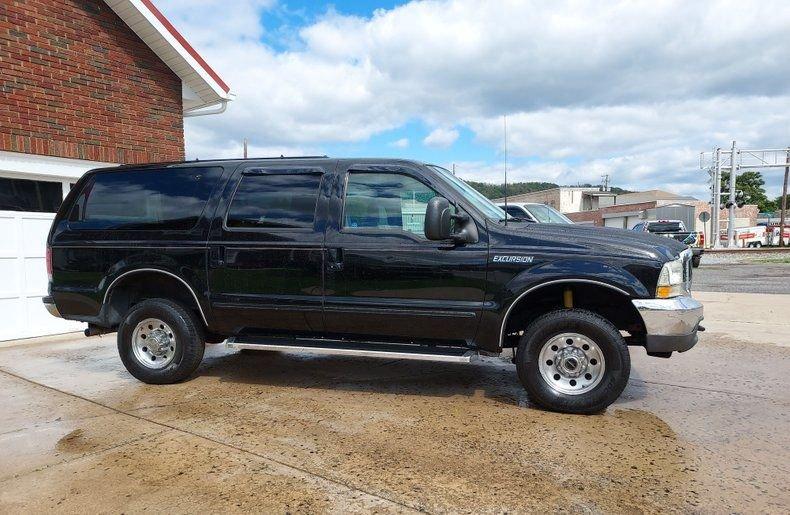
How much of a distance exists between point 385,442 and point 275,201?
2.35 meters

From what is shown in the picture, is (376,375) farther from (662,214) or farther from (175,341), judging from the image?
(662,214)

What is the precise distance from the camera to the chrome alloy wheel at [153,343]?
5242 millimetres

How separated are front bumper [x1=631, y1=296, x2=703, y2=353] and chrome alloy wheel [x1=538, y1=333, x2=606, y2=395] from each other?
0.41 meters

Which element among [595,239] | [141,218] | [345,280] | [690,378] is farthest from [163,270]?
[690,378]

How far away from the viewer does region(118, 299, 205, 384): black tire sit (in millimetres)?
5141

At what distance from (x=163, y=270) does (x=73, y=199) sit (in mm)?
1324

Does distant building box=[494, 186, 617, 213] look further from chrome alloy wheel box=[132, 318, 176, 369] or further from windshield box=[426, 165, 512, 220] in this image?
chrome alloy wheel box=[132, 318, 176, 369]

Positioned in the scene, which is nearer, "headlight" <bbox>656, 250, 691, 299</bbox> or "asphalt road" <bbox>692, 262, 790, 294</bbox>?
"headlight" <bbox>656, 250, 691, 299</bbox>

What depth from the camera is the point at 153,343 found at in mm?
5254

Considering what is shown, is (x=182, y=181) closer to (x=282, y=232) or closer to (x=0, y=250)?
(x=282, y=232)

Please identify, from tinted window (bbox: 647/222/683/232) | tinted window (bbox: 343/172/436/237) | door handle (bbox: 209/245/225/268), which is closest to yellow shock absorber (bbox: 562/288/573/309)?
tinted window (bbox: 343/172/436/237)

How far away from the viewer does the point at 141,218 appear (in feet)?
17.2

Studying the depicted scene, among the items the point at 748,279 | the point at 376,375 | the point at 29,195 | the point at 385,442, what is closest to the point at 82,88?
the point at 29,195

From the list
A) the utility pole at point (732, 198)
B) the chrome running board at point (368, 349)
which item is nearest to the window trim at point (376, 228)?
the chrome running board at point (368, 349)
